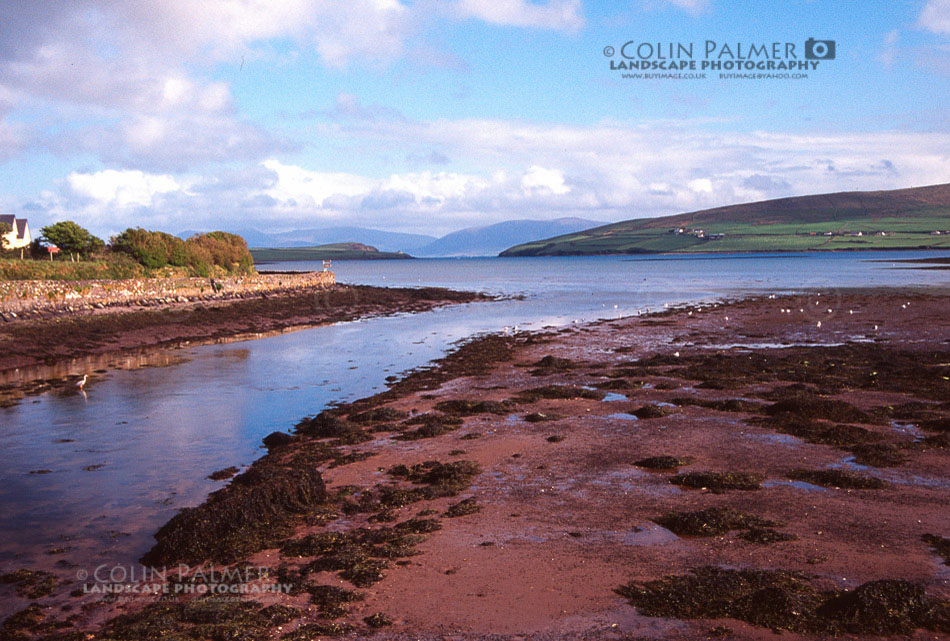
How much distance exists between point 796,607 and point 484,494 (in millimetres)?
5115

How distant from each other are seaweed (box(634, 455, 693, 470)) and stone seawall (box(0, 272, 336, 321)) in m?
32.8

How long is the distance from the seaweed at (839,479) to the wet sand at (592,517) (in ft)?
0.12

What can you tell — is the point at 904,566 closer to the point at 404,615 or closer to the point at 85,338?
the point at 404,615

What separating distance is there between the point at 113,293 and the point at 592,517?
126 feet

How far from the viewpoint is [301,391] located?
2067cm

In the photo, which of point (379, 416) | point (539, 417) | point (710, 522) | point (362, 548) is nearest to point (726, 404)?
point (539, 417)

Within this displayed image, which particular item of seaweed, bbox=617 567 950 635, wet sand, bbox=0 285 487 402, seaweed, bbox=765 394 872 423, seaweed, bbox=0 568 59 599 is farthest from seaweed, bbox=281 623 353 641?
wet sand, bbox=0 285 487 402

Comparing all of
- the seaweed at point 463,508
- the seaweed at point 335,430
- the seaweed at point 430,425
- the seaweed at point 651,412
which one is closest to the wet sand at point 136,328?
the seaweed at point 335,430

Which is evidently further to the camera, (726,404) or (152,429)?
(726,404)

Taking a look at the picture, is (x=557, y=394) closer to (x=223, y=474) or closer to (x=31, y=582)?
(x=223, y=474)

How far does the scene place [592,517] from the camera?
9297 mm

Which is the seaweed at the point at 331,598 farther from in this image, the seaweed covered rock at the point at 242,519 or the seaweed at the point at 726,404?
the seaweed at the point at 726,404

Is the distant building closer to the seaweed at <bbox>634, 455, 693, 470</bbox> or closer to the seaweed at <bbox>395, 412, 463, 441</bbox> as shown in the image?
the seaweed at <bbox>395, 412, 463, 441</bbox>

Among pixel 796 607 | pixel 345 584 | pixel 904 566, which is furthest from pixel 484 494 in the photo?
pixel 904 566
